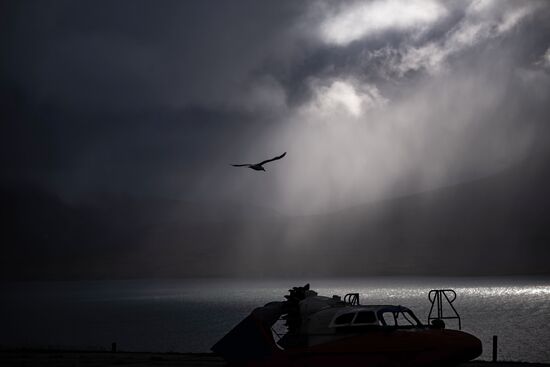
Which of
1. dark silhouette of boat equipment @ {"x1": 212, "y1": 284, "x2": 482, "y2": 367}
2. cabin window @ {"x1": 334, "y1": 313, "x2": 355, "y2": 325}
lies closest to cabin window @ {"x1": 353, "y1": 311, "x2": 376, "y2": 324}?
dark silhouette of boat equipment @ {"x1": 212, "y1": 284, "x2": 482, "y2": 367}

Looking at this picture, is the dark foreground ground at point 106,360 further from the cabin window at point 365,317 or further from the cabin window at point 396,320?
the cabin window at point 365,317

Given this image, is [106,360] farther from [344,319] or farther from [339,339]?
[344,319]

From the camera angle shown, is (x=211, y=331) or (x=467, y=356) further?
(x=211, y=331)

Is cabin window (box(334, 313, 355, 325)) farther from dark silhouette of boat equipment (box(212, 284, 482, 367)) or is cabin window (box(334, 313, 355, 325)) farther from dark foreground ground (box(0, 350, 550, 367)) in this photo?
dark foreground ground (box(0, 350, 550, 367))

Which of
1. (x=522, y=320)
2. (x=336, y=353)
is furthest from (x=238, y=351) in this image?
(x=522, y=320)

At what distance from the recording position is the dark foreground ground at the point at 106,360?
1209 inches

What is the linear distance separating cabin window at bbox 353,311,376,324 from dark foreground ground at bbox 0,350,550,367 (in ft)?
34.2

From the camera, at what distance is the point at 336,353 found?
21188 mm

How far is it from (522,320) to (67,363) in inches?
4617

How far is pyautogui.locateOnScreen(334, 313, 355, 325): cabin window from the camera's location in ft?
70.5

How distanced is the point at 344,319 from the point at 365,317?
0.76 meters

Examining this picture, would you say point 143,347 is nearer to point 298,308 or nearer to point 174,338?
point 174,338

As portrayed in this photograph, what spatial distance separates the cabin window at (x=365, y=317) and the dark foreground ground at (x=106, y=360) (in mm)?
10416

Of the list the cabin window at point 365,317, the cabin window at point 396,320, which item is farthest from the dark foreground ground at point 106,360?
the cabin window at point 365,317
